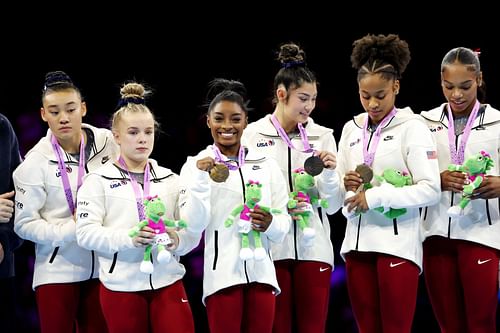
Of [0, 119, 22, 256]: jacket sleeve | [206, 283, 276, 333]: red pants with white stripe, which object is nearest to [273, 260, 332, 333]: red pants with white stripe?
[206, 283, 276, 333]: red pants with white stripe

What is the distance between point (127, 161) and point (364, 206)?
1.12 m

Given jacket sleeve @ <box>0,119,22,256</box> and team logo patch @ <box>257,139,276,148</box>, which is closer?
jacket sleeve @ <box>0,119,22,256</box>

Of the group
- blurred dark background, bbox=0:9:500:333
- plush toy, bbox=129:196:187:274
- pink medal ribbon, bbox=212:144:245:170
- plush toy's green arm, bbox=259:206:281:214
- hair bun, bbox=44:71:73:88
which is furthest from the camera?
blurred dark background, bbox=0:9:500:333

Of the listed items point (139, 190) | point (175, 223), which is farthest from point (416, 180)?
point (139, 190)

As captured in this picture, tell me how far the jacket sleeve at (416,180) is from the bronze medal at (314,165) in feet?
0.81

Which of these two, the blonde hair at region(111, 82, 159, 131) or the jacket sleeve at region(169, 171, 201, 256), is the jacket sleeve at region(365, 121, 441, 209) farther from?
the blonde hair at region(111, 82, 159, 131)

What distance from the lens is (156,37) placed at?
538 cm

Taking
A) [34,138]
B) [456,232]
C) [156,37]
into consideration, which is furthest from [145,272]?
[156,37]

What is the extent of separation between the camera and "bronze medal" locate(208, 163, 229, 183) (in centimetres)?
337

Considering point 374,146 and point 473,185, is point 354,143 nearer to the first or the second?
point 374,146

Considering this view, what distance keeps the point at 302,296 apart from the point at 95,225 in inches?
41.3

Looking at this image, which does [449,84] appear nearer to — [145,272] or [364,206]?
[364,206]

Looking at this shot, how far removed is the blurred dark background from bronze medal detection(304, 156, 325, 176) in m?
1.79

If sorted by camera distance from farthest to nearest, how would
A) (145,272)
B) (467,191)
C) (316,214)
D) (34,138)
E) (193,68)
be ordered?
(193,68)
(34,138)
(316,214)
(467,191)
(145,272)
